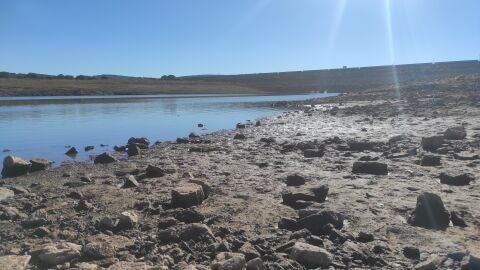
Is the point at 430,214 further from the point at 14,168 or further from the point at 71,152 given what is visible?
the point at 71,152

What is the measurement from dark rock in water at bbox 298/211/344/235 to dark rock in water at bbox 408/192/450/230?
3.53 ft

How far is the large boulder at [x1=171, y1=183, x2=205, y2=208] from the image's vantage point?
8211 mm

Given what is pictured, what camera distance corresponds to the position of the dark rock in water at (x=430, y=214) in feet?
→ 21.8

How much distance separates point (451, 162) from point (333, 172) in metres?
2.86

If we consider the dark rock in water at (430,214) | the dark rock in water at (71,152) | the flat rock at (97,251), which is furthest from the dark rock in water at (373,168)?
the dark rock in water at (71,152)

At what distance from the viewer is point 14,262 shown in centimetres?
548

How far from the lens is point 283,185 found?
387 inches

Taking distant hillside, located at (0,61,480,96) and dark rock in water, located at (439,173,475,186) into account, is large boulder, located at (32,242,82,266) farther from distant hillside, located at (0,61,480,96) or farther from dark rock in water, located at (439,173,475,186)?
distant hillside, located at (0,61,480,96)

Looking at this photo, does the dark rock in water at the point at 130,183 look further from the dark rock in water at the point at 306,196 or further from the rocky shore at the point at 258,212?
the dark rock in water at the point at 306,196

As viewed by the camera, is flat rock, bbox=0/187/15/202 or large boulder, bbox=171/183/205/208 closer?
large boulder, bbox=171/183/205/208

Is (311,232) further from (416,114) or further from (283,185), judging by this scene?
(416,114)

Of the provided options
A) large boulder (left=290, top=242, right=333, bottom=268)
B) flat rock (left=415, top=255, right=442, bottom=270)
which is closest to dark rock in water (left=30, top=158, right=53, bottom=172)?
large boulder (left=290, top=242, right=333, bottom=268)

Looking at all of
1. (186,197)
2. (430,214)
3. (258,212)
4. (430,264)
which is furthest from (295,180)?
(430,264)

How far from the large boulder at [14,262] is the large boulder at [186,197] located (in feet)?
9.52
